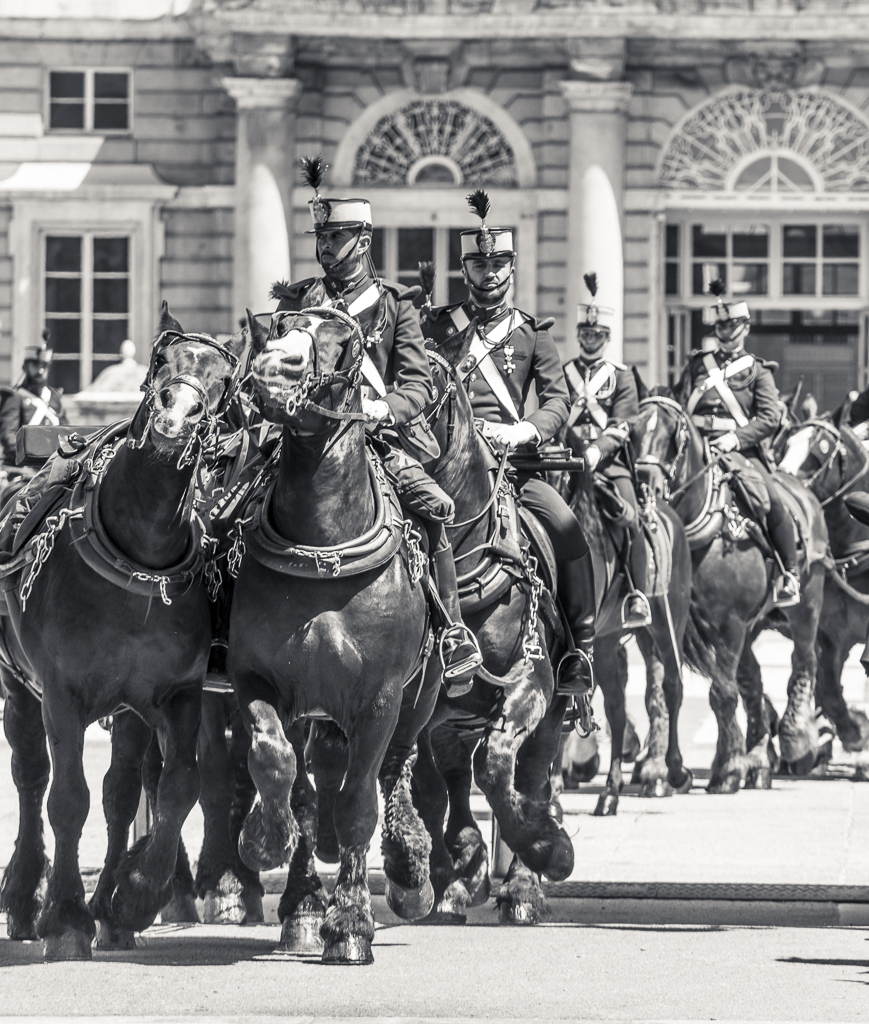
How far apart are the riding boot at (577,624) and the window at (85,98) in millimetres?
25106

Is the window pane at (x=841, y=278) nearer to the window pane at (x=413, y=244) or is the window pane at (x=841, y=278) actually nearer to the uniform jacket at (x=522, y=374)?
the window pane at (x=413, y=244)

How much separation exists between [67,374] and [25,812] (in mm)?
24800

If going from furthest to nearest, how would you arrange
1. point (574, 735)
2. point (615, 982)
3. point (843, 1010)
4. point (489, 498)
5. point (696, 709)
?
point (696, 709) < point (574, 735) < point (489, 498) < point (615, 982) < point (843, 1010)

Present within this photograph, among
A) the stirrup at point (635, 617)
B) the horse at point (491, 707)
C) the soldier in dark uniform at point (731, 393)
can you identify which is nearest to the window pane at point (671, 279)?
the soldier in dark uniform at point (731, 393)

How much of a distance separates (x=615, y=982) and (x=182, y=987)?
4.98ft

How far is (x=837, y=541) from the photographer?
54.5 ft

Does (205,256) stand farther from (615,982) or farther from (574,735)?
(615,982)

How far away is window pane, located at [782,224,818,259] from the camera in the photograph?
3353 cm

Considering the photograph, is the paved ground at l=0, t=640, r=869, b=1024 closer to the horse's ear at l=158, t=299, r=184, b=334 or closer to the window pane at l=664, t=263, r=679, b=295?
the horse's ear at l=158, t=299, r=184, b=334

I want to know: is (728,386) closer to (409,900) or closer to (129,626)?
(409,900)

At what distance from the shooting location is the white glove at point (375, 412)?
848 centimetres

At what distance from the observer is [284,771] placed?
319 inches

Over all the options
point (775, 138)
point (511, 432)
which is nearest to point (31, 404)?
point (511, 432)

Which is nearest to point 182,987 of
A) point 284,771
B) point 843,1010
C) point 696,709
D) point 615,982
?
point 284,771
